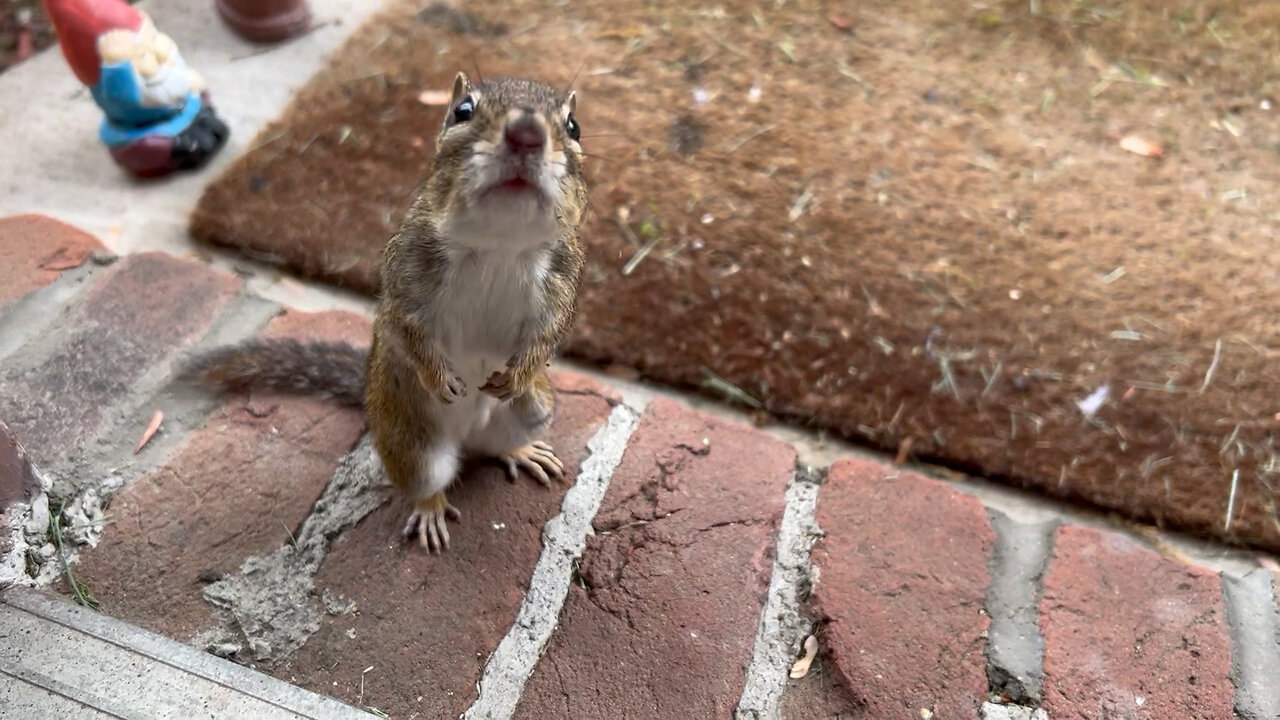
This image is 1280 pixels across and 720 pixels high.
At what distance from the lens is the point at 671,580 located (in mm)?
1304

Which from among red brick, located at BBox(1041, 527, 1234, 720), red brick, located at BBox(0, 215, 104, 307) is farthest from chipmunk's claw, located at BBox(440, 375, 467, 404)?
red brick, located at BBox(1041, 527, 1234, 720)

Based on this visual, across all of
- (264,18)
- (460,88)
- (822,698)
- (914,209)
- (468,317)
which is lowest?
(822,698)

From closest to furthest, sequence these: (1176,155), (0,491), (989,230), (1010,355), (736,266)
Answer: (0,491) < (1010,355) < (736,266) < (989,230) < (1176,155)

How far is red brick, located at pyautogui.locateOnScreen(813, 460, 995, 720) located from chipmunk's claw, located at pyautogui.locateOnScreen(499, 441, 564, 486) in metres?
0.44

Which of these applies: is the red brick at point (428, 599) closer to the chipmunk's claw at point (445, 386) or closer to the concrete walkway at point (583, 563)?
the concrete walkway at point (583, 563)

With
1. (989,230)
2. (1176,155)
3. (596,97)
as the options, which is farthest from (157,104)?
(1176,155)

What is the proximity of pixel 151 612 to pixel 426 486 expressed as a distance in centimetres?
40

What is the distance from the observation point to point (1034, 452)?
5.24 ft

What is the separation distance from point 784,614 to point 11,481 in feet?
3.61

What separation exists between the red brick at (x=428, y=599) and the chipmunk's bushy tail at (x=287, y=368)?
0.80 feet

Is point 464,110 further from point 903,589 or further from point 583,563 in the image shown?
point 903,589

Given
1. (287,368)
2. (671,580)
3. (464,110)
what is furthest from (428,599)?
(464,110)

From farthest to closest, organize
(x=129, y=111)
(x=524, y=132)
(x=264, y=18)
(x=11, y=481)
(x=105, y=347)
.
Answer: (x=264, y=18) → (x=129, y=111) → (x=105, y=347) → (x=11, y=481) → (x=524, y=132)

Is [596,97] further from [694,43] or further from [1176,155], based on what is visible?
[1176,155]
